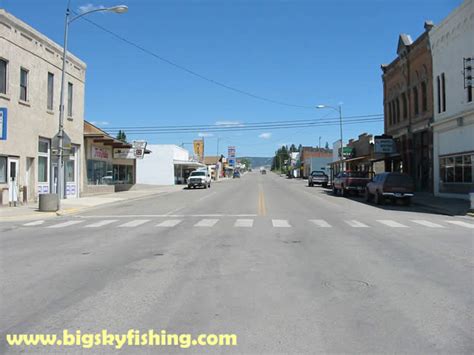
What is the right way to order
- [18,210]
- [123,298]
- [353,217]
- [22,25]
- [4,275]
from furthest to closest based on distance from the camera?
[22,25]
[18,210]
[353,217]
[4,275]
[123,298]

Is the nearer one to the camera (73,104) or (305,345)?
(305,345)

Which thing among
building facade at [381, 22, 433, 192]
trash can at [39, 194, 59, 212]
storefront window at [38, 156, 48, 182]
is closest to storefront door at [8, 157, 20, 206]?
storefront window at [38, 156, 48, 182]

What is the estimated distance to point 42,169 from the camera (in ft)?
89.4

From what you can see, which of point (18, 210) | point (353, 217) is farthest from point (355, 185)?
point (18, 210)

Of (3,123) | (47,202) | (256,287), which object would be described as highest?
(3,123)

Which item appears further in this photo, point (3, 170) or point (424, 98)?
point (424, 98)

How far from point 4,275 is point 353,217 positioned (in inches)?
543

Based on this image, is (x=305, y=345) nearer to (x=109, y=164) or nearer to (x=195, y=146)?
(x=109, y=164)

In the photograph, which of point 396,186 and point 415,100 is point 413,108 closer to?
point 415,100

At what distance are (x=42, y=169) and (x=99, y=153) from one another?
9.84 metres


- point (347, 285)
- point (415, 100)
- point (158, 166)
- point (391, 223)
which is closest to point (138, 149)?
point (415, 100)

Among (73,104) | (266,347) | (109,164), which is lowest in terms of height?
(266,347)

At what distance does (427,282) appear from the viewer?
7.67 meters

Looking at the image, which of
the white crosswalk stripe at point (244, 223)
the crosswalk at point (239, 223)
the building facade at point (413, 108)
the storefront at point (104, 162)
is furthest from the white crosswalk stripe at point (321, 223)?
the storefront at point (104, 162)
